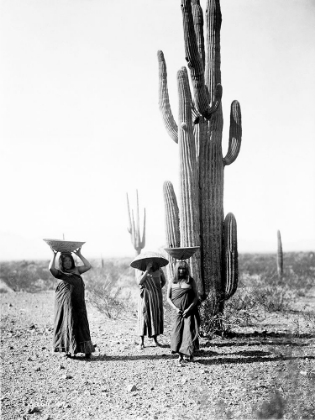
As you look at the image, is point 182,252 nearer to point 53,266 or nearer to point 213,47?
point 53,266

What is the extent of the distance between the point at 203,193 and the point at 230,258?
1.40m

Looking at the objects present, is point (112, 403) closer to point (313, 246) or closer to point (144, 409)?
point (144, 409)

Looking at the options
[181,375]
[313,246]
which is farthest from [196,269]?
[313,246]

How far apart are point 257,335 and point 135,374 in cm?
361

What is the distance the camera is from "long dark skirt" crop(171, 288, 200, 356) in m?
6.88

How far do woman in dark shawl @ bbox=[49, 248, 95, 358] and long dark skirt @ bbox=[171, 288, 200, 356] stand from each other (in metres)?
1.51

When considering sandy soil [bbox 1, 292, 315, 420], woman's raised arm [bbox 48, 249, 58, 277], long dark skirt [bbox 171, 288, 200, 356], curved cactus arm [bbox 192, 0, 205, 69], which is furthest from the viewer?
curved cactus arm [bbox 192, 0, 205, 69]

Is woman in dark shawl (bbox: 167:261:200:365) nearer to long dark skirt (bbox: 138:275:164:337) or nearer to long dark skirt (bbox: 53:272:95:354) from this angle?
long dark skirt (bbox: 138:275:164:337)

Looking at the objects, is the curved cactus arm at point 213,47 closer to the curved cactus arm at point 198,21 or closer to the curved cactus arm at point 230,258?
the curved cactus arm at point 198,21

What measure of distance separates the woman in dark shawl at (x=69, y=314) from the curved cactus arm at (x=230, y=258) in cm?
297

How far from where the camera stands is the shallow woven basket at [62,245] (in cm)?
710

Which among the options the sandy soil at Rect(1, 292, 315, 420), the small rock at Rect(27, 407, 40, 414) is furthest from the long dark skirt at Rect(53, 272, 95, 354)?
the small rock at Rect(27, 407, 40, 414)

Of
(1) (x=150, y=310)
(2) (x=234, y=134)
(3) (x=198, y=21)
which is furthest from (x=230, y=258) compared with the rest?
(3) (x=198, y=21)

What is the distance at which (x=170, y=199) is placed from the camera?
920cm
